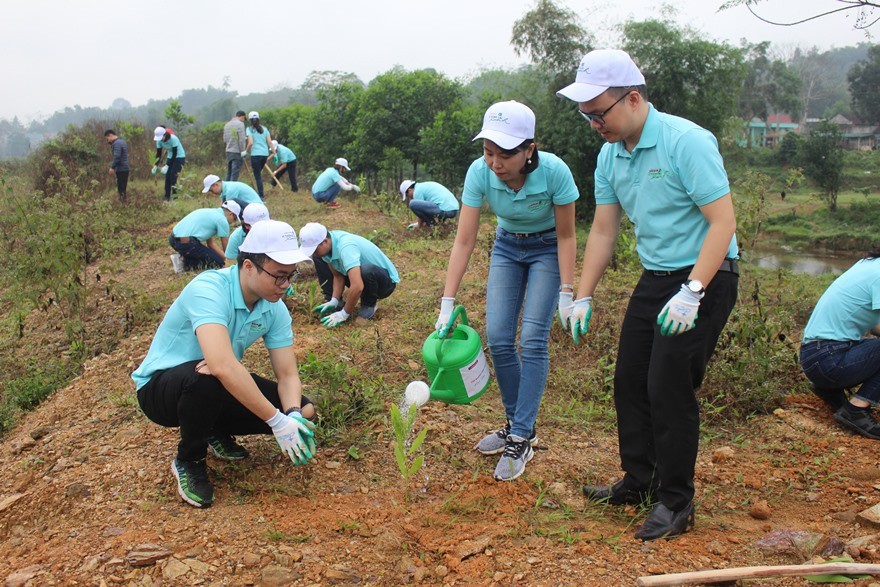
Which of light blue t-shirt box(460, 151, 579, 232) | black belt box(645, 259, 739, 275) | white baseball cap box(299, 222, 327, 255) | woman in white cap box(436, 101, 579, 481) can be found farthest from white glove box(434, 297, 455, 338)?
white baseball cap box(299, 222, 327, 255)

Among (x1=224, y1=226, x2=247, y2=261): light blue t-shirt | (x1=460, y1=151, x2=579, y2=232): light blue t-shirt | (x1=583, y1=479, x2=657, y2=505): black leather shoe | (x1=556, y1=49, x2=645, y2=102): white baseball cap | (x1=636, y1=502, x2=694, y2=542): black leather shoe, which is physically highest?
(x1=556, y1=49, x2=645, y2=102): white baseball cap

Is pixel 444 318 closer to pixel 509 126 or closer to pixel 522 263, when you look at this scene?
pixel 522 263

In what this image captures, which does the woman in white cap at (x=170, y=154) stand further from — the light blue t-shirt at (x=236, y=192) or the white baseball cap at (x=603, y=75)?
the white baseball cap at (x=603, y=75)

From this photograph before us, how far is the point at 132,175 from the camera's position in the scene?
50.9 ft

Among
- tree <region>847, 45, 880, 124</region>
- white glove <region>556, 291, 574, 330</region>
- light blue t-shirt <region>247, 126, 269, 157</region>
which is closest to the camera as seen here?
white glove <region>556, 291, 574, 330</region>

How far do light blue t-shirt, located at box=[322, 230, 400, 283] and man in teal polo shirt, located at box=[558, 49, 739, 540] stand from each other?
287cm

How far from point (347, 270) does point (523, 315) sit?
244cm

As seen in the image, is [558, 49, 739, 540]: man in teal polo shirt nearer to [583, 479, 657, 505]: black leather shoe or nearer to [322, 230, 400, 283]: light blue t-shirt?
[583, 479, 657, 505]: black leather shoe

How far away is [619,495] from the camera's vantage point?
261 centimetres

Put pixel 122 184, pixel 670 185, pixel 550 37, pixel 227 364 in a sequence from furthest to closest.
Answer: pixel 550 37 < pixel 122 184 < pixel 227 364 < pixel 670 185

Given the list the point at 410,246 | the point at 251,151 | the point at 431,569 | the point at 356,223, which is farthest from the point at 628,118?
the point at 251,151

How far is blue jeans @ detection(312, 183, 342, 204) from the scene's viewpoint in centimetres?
1077

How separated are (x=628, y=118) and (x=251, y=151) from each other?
33.3ft

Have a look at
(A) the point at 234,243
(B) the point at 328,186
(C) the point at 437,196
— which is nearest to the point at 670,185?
(A) the point at 234,243
